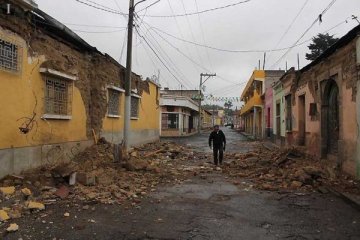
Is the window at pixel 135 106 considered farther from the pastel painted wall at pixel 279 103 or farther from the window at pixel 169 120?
the window at pixel 169 120

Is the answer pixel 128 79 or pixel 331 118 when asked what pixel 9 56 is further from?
pixel 331 118

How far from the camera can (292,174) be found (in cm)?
1116

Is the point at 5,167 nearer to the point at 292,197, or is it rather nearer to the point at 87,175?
the point at 87,175

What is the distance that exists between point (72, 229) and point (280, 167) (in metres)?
8.71

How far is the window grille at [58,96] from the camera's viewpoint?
10742mm

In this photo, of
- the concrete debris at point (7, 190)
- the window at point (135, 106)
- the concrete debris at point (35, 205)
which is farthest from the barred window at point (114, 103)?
the concrete debris at point (35, 205)

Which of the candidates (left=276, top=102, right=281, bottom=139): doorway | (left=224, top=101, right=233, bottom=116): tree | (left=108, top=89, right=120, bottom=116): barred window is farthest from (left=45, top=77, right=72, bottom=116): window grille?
(left=224, top=101, right=233, bottom=116): tree

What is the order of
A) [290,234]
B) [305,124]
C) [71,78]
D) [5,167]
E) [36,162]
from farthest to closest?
[305,124] → [71,78] → [36,162] → [5,167] → [290,234]

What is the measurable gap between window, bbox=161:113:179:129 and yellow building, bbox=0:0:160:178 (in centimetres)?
2570

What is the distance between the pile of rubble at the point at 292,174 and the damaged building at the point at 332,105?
15.3 inches

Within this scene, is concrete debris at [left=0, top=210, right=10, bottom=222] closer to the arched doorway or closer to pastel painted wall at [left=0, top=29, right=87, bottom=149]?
pastel painted wall at [left=0, top=29, right=87, bottom=149]

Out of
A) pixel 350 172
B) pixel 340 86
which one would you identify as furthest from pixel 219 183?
pixel 340 86

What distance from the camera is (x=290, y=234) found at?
6.01 m

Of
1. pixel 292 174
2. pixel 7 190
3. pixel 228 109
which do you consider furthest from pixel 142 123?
pixel 228 109
